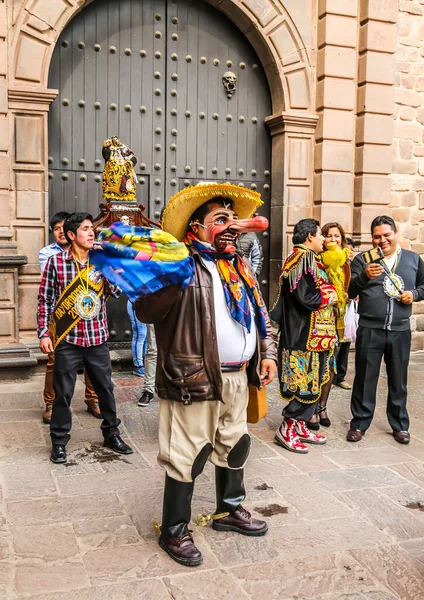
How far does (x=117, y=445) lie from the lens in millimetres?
4910

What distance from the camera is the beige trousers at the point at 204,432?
3330 millimetres

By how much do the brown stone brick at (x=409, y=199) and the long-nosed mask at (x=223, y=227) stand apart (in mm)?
6285

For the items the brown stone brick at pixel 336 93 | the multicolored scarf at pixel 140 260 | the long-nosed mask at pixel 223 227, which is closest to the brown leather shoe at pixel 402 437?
the long-nosed mask at pixel 223 227

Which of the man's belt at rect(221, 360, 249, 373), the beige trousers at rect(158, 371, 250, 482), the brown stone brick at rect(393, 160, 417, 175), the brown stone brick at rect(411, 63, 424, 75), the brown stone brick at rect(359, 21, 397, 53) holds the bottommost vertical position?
the beige trousers at rect(158, 371, 250, 482)

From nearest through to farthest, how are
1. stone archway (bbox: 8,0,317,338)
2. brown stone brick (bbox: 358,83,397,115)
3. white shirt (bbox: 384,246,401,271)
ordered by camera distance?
white shirt (bbox: 384,246,401,271) < stone archway (bbox: 8,0,317,338) < brown stone brick (bbox: 358,83,397,115)

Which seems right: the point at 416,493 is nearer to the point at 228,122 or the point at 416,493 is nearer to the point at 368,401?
the point at 368,401

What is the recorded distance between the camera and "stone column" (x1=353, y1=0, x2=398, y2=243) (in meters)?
8.32

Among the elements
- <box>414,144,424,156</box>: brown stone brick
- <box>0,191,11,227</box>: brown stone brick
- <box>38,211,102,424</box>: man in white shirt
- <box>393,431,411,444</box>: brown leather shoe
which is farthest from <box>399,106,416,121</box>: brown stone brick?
<box>0,191,11,227</box>: brown stone brick

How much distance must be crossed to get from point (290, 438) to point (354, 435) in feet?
1.91

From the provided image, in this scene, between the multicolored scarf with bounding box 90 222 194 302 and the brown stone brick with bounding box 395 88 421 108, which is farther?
the brown stone brick with bounding box 395 88 421 108

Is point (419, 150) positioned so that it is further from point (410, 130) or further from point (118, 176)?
point (118, 176)

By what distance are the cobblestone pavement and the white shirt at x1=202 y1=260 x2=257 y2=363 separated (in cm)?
101

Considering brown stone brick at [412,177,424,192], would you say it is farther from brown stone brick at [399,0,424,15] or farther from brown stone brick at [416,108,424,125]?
brown stone brick at [399,0,424,15]

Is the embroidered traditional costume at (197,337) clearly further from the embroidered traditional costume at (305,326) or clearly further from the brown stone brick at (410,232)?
the brown stone brick at (410,232)
